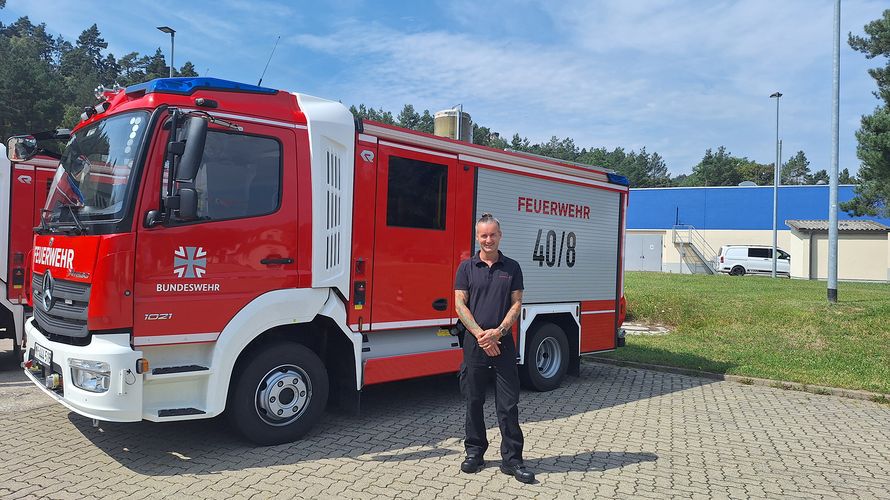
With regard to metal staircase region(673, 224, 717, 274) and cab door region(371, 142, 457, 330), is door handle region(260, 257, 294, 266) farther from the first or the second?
metal staircase region(673, 224, 717, 274)

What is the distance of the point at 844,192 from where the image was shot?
39719mm

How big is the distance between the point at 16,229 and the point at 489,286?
21.6ft

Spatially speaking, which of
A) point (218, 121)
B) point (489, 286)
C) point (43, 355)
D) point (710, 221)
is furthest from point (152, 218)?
point (710, 221)

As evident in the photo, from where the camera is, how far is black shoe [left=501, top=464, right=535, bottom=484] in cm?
465

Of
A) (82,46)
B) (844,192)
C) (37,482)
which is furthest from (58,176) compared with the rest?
(82,46)

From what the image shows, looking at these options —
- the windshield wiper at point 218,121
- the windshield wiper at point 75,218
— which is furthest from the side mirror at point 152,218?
the windshield wiper at point 218,121

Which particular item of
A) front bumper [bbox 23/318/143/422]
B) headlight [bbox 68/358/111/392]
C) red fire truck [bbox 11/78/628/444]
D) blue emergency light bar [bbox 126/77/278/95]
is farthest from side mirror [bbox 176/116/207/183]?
headlight [bbox 68/358/111/392]

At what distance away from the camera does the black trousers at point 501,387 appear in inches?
188

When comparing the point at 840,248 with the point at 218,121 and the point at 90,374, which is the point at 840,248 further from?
the point at 90,374

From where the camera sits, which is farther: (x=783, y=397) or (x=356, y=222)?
(x=783, y=397)

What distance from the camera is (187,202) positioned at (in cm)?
450

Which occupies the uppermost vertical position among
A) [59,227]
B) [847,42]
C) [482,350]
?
[847,42]

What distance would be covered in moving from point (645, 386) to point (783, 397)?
5.58 feet

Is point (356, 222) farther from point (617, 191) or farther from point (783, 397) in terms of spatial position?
point (783, 397)
